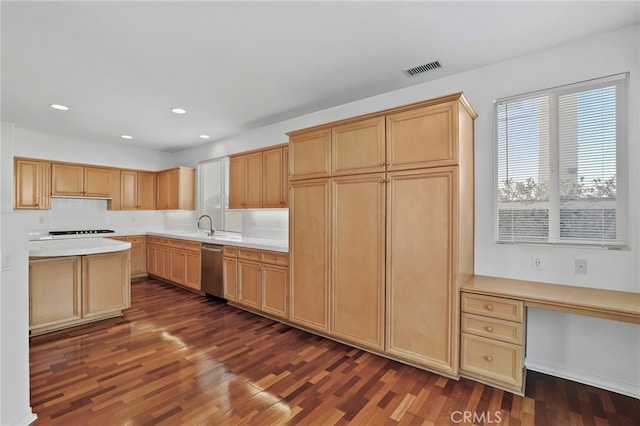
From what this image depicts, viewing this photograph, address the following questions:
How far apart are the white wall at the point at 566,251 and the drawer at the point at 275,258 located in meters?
2.04

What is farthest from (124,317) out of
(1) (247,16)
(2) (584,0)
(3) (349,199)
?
(2) (584,0)

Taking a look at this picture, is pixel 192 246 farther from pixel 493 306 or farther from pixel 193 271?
pixel 493 306

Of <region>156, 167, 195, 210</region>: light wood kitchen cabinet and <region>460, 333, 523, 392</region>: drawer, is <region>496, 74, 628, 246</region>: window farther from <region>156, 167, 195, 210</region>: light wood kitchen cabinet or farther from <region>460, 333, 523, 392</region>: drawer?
<region>156, 167, 195, 210</region>: light wood kitchen cabinet

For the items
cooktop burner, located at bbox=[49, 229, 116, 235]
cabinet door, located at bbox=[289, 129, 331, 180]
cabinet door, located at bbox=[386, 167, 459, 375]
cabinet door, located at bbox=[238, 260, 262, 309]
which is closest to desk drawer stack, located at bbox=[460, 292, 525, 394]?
cabinet door, located at bbox=[386, 167, 459, 375]

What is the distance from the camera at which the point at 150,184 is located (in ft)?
21.2

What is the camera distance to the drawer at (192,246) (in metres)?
4.82

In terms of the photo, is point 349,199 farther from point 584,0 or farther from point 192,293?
point 192,293

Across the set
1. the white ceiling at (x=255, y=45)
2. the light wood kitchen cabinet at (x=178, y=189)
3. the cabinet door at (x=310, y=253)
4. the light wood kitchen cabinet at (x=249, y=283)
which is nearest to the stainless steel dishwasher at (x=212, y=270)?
the light wood kitchen cabinet at (x=249, y=283)

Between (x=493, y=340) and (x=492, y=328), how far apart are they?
0.09m

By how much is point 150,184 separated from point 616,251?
24.2ft

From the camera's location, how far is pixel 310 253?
3.25 meters

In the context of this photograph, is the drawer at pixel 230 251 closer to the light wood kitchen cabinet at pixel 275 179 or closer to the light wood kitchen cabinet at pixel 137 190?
the light wood kitchen cabinet at pixel 275 179

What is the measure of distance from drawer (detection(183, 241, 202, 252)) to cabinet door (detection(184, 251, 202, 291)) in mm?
67

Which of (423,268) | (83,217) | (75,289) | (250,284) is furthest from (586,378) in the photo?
(83,217)
